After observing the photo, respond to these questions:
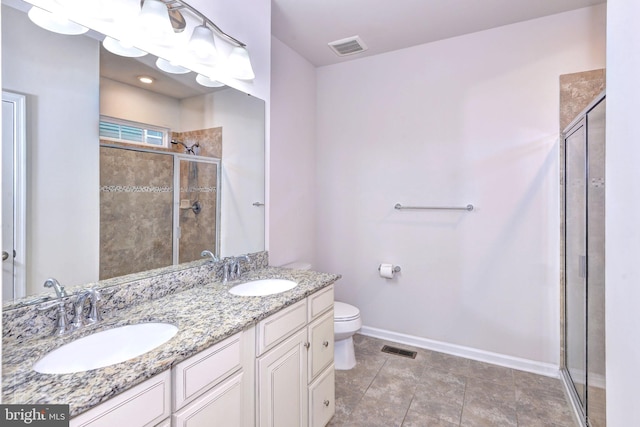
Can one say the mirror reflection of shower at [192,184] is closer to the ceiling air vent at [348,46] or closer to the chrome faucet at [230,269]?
the chrome faucet at [230,269]

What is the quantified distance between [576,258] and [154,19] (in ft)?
8.53

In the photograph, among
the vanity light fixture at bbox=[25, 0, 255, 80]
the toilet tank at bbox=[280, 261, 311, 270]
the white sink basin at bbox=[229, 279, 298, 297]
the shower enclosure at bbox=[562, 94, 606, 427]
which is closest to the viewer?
the vanity light fixture at bbox=[25, 0, 255, 80]

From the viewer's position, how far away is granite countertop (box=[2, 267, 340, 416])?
727 millimetres

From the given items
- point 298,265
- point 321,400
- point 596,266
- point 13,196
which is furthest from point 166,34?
point 596,266

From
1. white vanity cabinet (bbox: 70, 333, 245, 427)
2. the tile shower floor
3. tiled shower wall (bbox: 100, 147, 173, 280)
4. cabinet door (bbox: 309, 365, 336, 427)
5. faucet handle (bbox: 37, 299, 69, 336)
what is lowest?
the tile shower floor

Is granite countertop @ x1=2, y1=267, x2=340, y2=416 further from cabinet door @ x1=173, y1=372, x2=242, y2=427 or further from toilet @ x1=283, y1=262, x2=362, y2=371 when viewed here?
toilet @ x1=283, y1=262, x2=362, y2=371

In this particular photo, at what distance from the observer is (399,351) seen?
260cm

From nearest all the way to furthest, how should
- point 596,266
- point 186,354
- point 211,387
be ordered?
point 186,354, point 211,387, point 596,266

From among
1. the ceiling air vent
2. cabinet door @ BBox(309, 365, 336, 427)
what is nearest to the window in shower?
cabinet door @ BBox(309, 365, 336, 427)

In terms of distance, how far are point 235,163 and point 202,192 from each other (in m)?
0.30

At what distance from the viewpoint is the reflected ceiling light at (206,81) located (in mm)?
1638

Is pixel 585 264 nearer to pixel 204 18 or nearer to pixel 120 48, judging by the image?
pixel 204 18

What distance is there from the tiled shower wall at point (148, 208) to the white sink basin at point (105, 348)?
30cm

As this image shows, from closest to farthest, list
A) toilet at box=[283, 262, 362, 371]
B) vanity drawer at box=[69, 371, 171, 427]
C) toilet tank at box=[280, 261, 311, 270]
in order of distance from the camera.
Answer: vanity drawer at box=[69, 371, 171, 427]
toilet at box=[283, 262, 362, 371]
toilet tank at box=[280, 261, 311, 270]
